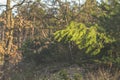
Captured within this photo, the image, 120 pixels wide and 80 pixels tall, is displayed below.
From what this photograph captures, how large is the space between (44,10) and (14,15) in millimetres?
1589

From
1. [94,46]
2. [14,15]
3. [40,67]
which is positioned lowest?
[40,67]

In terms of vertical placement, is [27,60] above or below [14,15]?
below

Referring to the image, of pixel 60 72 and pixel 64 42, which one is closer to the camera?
pixel 60 72

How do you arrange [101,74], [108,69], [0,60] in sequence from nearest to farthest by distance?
[101,74] → [108,69] → [0,60]

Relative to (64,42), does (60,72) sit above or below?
below

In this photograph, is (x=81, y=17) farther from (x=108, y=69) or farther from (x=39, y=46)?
(x=108, y=69)

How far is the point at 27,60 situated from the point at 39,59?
0.92 metres

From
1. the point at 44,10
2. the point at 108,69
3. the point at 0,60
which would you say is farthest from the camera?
the point at 44,10

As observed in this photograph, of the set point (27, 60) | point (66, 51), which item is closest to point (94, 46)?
point (66, 51)

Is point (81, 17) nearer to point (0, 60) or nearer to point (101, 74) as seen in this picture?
point (0, 60)

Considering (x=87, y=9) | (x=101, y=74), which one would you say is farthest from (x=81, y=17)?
(x=101, y=74)

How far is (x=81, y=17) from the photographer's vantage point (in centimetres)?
1775

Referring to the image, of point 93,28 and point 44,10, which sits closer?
point 93,28

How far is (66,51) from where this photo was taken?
16688 mm
